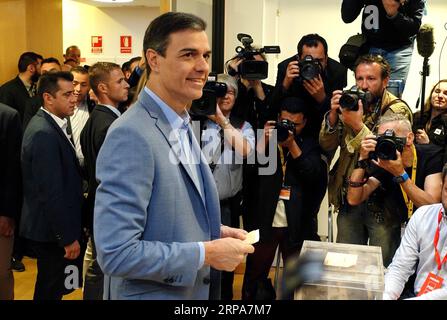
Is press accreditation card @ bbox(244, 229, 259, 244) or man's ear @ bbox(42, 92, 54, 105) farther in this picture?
man's ear @ bbox(42, 92, 54, 105)

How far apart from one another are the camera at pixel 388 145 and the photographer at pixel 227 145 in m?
0.68

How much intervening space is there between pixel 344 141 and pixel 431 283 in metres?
0.82

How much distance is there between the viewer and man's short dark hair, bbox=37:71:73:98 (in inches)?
101

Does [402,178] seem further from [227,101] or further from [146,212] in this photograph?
[146,212]

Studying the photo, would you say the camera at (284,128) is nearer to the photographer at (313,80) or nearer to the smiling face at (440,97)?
the photographer at (313,80)

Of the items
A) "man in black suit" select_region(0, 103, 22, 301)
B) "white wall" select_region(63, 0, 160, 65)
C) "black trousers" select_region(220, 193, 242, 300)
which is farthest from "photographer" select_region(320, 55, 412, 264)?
"white wall" select_region(63, 0, 160, 65)

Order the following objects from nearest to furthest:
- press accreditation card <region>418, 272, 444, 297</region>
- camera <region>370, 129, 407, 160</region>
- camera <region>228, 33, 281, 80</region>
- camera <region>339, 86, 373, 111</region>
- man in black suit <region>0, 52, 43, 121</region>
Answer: press accreditation card <region>418, 272, 444, 297</region>
camera <region>370, 129, 407, 160</region>
camera <region>339, 86, 373, 111</region>
camera <region>228, 33, 281, 80</region>
man in black suit <region>0, 52, 43, 121</region>

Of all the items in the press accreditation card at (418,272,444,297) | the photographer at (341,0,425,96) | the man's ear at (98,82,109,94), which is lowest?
the press accreditation card at (418,272,444,297)

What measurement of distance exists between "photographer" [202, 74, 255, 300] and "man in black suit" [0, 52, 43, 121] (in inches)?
78.6

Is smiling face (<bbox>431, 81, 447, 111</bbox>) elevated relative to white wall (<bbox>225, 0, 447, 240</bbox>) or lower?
lower

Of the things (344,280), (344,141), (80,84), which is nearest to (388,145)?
(344,141)

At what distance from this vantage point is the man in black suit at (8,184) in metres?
2.42

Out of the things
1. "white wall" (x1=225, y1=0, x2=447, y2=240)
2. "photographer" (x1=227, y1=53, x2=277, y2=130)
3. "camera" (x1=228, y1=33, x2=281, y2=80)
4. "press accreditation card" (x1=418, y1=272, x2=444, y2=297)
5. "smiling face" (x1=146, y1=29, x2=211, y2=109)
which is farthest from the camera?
"white wall" (x1=225, y1=0, x2=447, y2=240)

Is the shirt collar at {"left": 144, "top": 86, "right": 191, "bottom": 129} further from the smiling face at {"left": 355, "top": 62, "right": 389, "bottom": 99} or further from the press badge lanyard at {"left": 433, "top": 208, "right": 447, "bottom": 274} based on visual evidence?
the smiling face at {"left": 355, "top": 62, "right": 389, "bottom": 99}
